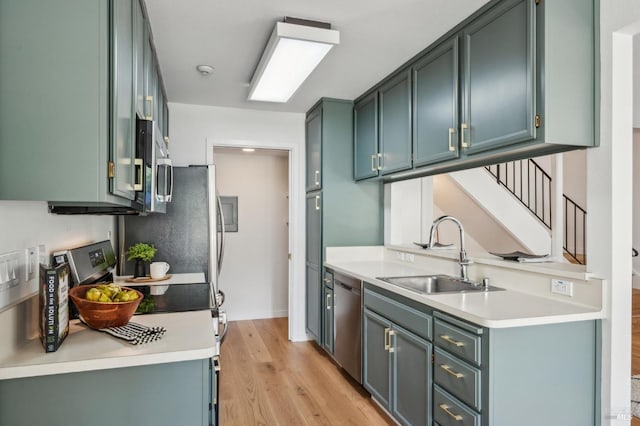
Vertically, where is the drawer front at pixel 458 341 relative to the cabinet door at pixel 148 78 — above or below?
below

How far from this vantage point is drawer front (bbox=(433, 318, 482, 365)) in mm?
1751

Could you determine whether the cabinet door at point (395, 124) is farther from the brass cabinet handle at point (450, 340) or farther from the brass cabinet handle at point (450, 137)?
the brass cabinet handle at point (450, 340)

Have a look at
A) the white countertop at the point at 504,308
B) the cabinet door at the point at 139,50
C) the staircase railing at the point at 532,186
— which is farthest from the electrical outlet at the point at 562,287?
the staircase railing at the point at 532,186

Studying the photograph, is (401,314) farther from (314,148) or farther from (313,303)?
(314,148)

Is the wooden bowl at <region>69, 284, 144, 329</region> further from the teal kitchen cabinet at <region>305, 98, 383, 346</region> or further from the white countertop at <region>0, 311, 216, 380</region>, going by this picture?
the teal kitchen cabinet at <region>305, 98, 383, 346</region>

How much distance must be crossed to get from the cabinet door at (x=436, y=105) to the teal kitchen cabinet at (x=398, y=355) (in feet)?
3.04

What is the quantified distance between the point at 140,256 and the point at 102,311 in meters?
1.52

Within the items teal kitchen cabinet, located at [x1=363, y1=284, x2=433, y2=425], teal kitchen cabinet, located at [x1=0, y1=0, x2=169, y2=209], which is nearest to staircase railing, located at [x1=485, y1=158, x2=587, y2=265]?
teal kitchen cabinet, located at [x1=363, y1=284, x2=433, y2=425]

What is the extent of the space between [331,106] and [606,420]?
117 inches

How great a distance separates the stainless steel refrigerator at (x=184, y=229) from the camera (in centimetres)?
324

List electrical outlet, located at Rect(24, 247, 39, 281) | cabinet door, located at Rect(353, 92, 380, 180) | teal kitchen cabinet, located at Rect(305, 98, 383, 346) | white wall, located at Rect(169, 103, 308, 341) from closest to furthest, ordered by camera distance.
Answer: electrical outlet, located at Rect(24, 247, 39, 281), cabinet door, located at Rect(353, 92, 380, 180), teal kitchen cabinet, located at Rect(305, 98, 383, 346), white wall, located at Rect(169, 103, 308, 341)

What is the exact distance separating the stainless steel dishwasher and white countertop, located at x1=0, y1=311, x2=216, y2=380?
1.58 metres

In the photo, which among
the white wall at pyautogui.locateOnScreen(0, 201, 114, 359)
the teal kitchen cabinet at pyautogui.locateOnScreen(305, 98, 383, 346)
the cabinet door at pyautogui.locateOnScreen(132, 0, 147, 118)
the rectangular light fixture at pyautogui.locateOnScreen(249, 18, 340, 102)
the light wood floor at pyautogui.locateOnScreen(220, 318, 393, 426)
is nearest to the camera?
the white wall at pyautogui.locateOnScreen(0, 201, 114, 359)

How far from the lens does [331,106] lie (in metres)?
3.82
